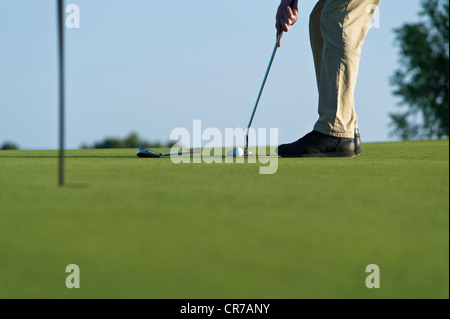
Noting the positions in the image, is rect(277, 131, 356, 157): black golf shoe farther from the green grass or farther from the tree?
the tree

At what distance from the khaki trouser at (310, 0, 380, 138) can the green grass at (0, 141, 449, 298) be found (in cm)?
184

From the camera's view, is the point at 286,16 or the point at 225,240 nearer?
the point at 225,240

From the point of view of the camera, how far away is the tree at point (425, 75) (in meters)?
22.9

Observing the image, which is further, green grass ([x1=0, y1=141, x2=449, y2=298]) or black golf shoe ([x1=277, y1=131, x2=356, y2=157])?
black golf shoe ([x1=277, y1=131, x2=356, y2=157])

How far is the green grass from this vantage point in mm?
1085

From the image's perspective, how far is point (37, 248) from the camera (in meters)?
1.32

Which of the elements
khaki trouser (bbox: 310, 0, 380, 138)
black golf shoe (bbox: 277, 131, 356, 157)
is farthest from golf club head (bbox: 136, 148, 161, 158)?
khaki trouser (bbox: 310, 0, 380, 138)

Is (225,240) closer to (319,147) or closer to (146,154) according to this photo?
(319,147)

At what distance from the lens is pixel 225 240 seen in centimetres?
128

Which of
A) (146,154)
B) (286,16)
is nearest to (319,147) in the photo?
(286,16)

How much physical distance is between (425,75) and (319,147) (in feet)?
69.1

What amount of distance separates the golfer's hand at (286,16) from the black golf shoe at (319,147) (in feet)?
3.36
